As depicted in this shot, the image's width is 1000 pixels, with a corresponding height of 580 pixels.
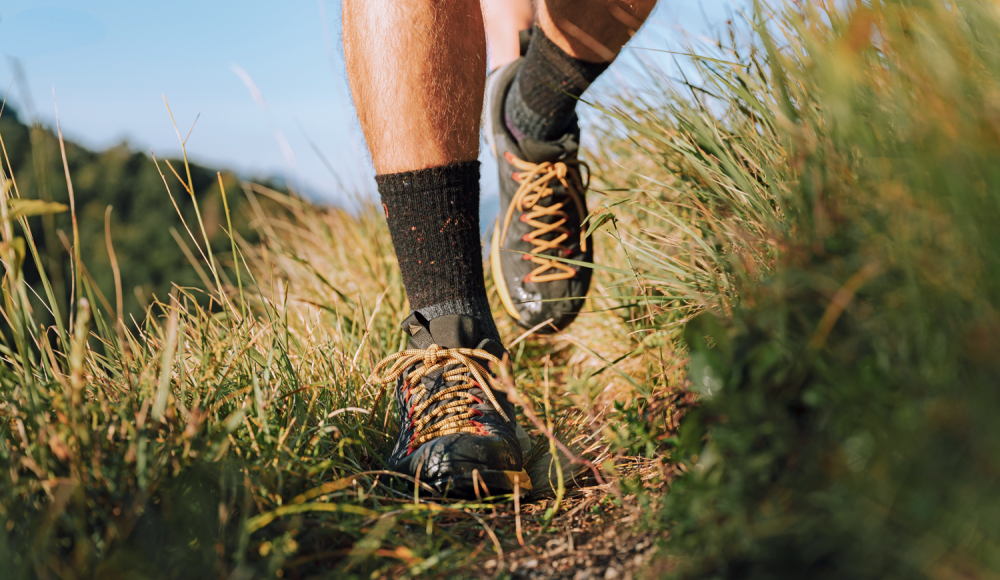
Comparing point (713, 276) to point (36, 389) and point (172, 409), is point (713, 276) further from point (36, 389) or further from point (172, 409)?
point (36, 389)

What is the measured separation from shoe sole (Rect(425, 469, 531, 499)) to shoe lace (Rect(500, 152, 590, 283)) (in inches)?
29.4

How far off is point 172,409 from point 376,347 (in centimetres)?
106

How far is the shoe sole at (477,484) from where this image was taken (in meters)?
0.98

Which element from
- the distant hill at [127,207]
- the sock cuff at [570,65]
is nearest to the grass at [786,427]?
the sock cuff at [570,65]

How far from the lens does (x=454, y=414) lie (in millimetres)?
1148

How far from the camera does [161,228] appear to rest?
27.4 metres

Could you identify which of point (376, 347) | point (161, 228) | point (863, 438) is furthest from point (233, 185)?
point (863, 438)

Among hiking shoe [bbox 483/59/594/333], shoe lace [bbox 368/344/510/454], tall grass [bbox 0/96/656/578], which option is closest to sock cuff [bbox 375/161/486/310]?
shoe lace [bbox 368/344/510/454]

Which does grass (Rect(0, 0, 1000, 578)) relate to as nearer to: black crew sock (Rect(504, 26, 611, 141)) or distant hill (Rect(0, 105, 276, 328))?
black crew sock (Rect(504, 26, 611, 141))

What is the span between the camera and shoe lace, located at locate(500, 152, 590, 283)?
1.67 m

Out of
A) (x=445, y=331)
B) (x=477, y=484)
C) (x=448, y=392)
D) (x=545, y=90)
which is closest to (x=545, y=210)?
(x=545, y=90)

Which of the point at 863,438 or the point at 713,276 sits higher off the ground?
the point at 713,276

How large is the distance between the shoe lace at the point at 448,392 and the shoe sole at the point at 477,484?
0.38 ft

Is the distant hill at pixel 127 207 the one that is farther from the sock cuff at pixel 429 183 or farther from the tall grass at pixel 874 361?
the tall grass at pixel 874 361
